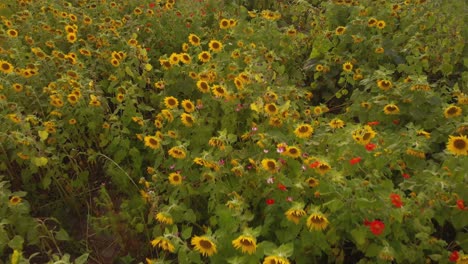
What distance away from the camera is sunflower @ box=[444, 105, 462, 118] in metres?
2.82

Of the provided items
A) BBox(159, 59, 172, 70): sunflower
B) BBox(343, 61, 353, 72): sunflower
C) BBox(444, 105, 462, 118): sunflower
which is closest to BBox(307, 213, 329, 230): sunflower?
BBox(444, 105, 462, 118): sunflower

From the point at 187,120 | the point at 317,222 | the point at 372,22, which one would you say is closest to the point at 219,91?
the point at 187,120

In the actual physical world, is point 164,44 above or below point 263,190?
below

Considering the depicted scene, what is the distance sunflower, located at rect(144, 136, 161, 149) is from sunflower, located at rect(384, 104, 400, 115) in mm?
1575

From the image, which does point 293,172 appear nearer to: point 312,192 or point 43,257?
point 312,192

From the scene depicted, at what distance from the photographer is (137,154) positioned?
10.1 feet

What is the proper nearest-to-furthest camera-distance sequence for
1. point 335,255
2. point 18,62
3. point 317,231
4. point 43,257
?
point 317,231 < point 335,255 < point 43,257 < point 18,62

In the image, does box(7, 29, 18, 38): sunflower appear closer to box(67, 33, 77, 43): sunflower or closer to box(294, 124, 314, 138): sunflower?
box(67, 33, 77, 43): sunflower

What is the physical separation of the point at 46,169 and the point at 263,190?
5.62 feet

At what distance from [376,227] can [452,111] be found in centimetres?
135

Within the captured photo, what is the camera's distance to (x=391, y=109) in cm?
302

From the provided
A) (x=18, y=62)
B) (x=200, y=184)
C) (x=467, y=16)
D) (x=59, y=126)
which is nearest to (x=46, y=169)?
(x=59, y=126)

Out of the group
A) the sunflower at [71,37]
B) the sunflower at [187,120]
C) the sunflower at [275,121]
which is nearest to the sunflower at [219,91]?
the sunflower at [187,120]

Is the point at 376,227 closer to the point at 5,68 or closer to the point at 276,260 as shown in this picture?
the point at 276,260
